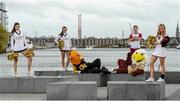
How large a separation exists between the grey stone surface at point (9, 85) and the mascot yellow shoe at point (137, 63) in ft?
11.5

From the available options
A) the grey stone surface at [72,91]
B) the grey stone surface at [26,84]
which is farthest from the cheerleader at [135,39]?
the grey stone surface at [72,91]

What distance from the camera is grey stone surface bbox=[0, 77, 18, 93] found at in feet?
52.8

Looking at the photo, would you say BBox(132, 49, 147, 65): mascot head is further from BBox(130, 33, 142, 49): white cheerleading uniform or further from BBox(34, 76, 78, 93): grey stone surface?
BBox(130, 33, 142, 49): white cheerleading uniform

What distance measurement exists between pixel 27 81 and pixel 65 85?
2.70 m

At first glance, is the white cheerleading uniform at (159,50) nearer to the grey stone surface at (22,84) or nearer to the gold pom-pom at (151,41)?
the gold pom-pom at (151,41)

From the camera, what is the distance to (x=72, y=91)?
1364 centimetres

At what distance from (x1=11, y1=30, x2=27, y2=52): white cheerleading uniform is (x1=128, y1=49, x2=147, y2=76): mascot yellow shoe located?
367 cm

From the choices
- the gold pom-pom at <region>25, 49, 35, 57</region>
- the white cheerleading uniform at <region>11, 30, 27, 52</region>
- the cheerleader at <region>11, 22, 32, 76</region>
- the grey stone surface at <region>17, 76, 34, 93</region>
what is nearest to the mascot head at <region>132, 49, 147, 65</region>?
the grey stone surface at <region>17, 76, 34, 93</region>

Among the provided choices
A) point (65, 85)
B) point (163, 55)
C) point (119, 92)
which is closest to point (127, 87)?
point (119, 92)

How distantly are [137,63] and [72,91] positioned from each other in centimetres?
325

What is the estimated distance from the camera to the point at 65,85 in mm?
13664

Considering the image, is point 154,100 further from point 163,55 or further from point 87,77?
point 87,77

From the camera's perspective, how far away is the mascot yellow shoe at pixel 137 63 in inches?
635

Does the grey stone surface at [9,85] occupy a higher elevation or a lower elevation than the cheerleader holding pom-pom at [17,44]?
lower
